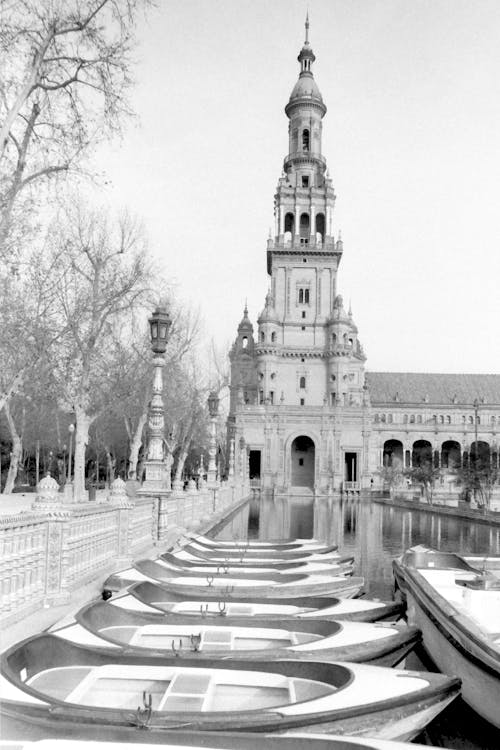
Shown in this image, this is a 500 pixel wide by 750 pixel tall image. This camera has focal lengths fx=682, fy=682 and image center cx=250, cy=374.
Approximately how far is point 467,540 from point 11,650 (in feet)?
75.4

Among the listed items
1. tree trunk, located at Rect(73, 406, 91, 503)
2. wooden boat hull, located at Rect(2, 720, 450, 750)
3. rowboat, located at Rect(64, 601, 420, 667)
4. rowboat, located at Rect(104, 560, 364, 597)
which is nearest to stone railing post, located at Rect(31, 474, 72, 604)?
rowboat, located at Rect(104, 560, 364, 597)

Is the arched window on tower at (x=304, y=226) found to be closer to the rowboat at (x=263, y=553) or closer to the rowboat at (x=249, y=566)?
the rowboat at (x=263, y=553)

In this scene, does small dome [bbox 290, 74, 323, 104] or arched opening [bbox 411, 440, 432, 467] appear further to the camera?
small dome [bbox 290, 74, 323, 104]

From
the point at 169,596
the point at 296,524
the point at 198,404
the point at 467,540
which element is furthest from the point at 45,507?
the point at 198,404

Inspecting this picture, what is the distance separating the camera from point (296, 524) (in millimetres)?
32438

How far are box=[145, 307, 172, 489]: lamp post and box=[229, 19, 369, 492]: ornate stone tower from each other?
55650mm

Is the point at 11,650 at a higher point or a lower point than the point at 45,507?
lower

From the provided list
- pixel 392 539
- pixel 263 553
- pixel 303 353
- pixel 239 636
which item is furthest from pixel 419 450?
pixel 239 636

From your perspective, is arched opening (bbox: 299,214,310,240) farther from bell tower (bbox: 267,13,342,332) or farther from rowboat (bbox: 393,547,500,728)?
rowboat (bbox: 393,547,500,728)

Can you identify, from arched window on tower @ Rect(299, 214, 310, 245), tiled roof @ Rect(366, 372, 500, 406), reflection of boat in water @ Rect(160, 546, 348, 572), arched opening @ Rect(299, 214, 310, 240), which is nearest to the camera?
reflection of boat in water @ Rect(160, 546, 348, 572)

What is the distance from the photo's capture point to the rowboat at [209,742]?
349 cm

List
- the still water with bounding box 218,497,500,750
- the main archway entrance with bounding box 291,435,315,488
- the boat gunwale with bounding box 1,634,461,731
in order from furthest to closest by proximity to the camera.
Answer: the main archway entrance with bounding box 291,435,315,488
the still water with bounding box 218,497,500,750
the boat gunwale with bounding box 1,634,461,731

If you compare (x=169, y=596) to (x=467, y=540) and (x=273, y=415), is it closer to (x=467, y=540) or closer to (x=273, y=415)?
(x=467, y=540)

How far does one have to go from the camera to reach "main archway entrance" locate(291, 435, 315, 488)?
3130 inches
